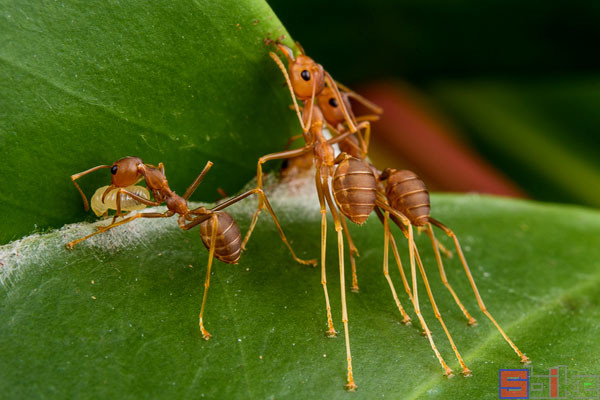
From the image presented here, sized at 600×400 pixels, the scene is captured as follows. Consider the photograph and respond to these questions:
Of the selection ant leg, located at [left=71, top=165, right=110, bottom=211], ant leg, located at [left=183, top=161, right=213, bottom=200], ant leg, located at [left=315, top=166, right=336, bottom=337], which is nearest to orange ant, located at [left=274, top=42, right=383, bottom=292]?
ant leg, located at [left=315, top=166, right=336, bottom=337]

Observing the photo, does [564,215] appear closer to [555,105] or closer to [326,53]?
[555,105]

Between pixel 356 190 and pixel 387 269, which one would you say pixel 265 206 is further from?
pixel 387 269

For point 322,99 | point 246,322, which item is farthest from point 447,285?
point 322,99

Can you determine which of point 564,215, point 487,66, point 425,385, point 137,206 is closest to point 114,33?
point 137,206

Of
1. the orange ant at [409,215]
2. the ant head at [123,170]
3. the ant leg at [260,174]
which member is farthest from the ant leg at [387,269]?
the ant head at [123,170]

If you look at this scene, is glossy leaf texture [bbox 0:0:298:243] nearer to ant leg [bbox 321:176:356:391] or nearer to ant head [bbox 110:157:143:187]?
ant head [bbox 110:157:143:187]

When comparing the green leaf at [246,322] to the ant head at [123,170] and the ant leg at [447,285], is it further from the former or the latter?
the ant head at [123,170]
